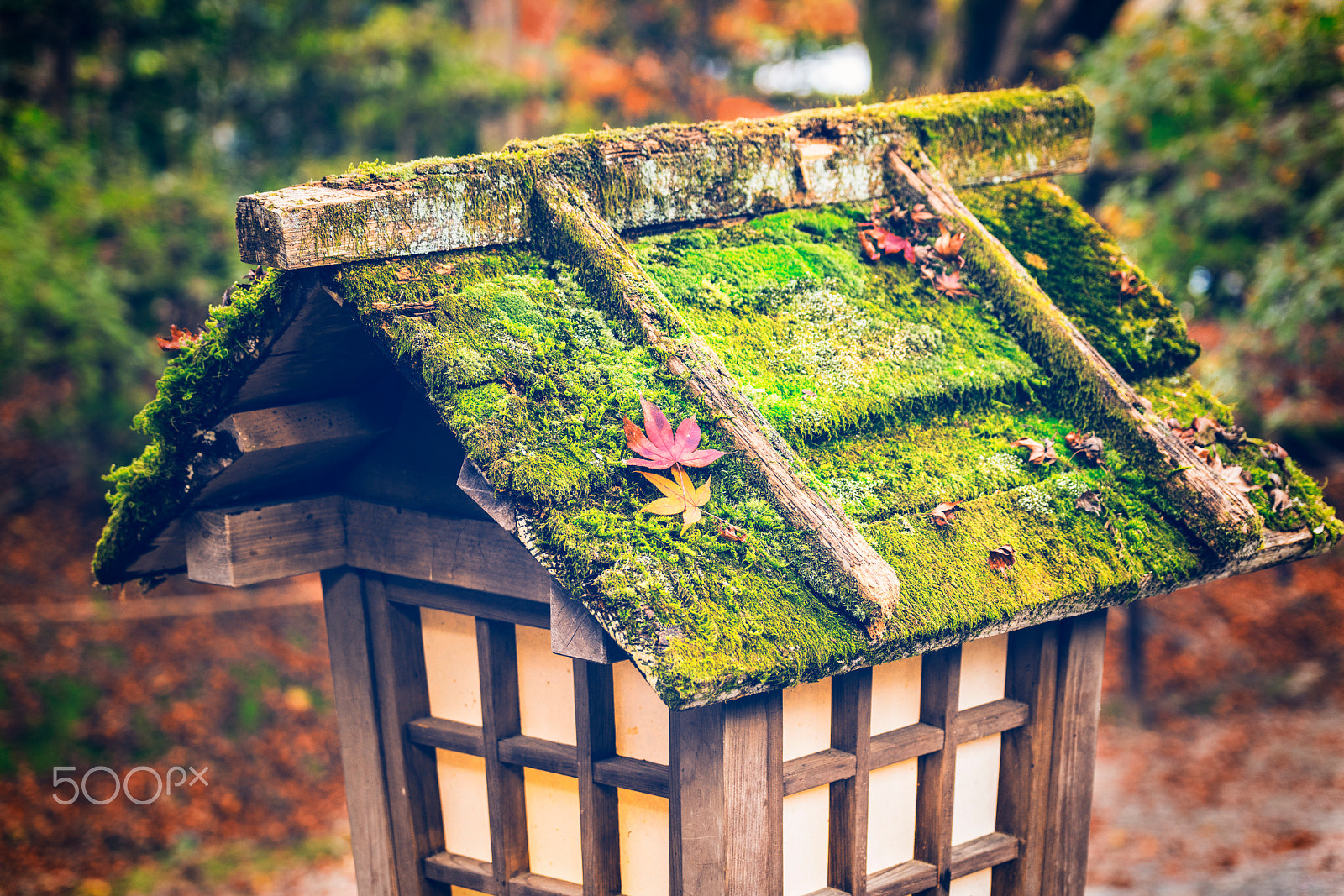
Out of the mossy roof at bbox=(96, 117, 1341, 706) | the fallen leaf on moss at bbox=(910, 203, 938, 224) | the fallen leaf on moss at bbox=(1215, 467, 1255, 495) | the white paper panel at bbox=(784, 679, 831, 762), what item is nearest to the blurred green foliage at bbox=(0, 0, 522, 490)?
the mossy roof at bbox=(96, 117, 1341, 706)

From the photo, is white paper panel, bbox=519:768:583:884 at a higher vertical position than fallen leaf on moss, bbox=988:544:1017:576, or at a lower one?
lower

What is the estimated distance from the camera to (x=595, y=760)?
7.55 ft

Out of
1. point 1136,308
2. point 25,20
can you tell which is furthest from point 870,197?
point 25,20

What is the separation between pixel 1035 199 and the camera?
2980 mm

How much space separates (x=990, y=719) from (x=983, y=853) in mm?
349

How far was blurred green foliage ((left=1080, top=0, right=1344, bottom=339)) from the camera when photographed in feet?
19.4

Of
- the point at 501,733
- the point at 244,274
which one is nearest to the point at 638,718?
the point at 501,733

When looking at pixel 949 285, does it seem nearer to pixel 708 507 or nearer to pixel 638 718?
pixel 708 507

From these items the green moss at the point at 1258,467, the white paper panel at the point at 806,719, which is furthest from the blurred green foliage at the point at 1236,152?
the white paper panel at the point at 806,719

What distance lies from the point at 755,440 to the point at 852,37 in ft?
47.0

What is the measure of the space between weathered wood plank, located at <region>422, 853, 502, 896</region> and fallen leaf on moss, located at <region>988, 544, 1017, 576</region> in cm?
148

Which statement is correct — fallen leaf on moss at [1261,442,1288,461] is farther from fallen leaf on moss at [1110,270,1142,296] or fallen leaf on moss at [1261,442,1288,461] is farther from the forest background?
the forest background

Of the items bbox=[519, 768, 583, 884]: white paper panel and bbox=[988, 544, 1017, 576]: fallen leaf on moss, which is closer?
bbox=[988, 544, 1017, 576]: fallen leaf on moss

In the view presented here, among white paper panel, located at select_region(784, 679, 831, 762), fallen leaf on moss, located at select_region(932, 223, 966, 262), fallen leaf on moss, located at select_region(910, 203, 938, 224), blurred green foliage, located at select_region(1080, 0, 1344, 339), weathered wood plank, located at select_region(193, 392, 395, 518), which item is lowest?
white paper panel, located at select_region(784, 679, 831, 762)
